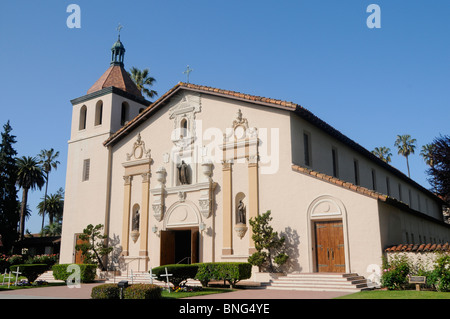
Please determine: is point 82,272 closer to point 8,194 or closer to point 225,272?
point 225,272

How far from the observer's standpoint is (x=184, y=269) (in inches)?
709

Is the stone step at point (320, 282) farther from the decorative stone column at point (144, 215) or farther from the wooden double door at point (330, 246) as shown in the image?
the decorative stone column at point (144, 215)

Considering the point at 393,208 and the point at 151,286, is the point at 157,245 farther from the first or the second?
the point at 393,208

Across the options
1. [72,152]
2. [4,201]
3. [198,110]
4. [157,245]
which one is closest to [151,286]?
[157,245]

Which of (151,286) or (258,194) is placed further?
(258,194)

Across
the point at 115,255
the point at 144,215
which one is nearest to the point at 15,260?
the point at 115,255

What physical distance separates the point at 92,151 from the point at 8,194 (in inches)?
887

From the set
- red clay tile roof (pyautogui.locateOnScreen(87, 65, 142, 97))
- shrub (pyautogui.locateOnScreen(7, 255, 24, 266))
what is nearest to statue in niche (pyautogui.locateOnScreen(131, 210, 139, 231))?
red clay tile roof (pyautogui.locateOnScreen(87, 65, 142, 97))

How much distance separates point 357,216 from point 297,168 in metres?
3.73

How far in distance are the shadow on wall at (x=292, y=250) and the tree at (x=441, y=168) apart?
62.5 feet

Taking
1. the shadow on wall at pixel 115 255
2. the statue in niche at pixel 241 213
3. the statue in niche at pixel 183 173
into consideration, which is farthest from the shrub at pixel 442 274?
the shadow on wall at pixel 115 255

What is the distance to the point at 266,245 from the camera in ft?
66.0

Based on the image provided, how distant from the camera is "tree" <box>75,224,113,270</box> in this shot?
25.5m

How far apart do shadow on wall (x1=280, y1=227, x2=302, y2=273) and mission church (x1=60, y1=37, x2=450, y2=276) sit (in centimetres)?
5
